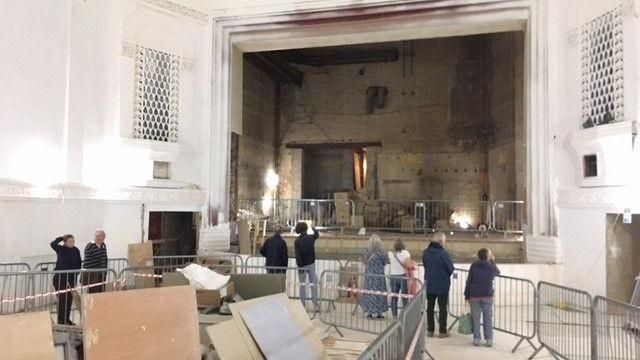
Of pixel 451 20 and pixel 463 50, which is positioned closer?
pixel 451 20

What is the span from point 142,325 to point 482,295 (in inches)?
185

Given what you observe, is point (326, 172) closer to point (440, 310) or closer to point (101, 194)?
point (101, 194)

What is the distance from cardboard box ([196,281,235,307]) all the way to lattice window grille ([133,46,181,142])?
5.89m

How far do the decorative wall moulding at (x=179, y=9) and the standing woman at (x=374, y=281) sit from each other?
7.32 metres

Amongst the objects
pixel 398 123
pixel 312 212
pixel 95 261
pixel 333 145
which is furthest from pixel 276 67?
pixel 95 261

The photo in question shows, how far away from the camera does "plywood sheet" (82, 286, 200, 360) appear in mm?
3469

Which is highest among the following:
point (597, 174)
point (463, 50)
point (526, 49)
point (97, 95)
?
point (463, 50)

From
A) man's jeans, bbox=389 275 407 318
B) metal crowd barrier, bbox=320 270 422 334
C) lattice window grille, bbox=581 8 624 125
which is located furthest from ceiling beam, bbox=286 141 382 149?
man's jeans, bbox=389 275 407 318

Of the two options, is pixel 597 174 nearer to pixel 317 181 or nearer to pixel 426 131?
pixel 426 131

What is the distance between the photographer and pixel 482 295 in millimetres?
6711

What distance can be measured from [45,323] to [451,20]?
1026 centimetres

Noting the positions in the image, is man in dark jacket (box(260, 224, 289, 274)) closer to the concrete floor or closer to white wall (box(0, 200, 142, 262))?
the concrete floor

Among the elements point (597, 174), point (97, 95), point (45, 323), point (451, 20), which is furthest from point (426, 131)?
point (45, 323)

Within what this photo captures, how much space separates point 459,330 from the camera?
7156 mm
